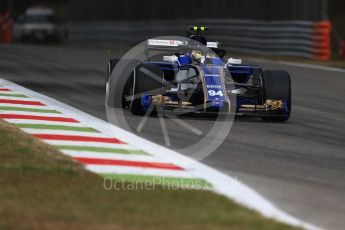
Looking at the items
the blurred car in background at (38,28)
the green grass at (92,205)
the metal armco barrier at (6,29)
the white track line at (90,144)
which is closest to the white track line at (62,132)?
the white track line at (90,144)

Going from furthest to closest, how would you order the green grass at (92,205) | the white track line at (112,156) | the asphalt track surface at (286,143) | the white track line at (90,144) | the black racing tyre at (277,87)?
1. the black racing tyre at (277,87)
2. the white track line at (90,144)
3. the white track line at (112,156)
4. the asphalt track surface at (286,143)
5. the green grass at (92,205)

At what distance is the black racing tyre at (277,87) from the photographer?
40.2 ft

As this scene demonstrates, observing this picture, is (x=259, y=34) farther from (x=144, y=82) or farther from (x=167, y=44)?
(x=144, y=82)

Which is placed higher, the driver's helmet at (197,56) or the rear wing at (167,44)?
the rear wing at (167,44)

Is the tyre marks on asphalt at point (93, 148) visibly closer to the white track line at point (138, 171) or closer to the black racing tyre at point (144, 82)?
the white track line at point (138, 171)

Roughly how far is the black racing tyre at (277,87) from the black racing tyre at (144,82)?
1.43 meters

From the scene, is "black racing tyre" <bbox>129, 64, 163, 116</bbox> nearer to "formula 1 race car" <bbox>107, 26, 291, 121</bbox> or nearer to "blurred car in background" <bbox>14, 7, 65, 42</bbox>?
"formula 1 race car" <bbox>107, 26, 291, 121</bbox>

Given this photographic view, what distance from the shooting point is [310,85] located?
19.5 metres

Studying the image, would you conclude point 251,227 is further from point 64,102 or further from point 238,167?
point 64,102

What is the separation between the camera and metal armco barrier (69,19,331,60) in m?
27.8

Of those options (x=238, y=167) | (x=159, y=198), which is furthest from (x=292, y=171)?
(x=159, y=198)

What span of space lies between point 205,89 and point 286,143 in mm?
1677

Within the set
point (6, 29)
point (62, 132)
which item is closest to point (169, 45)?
point (62, 132)

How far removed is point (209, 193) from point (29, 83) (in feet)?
33.0
